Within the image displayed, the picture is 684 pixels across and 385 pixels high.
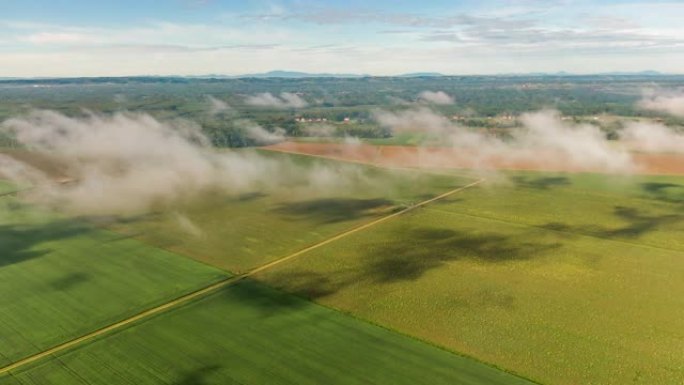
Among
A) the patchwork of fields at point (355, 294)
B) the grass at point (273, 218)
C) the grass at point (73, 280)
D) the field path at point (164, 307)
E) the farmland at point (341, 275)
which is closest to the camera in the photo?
the patchwork of fields at point (355, 294)

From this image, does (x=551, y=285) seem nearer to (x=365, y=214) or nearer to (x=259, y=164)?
(x=365, y=214)

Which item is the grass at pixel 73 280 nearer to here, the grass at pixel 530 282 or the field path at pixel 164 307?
the field path at pixel 164 307

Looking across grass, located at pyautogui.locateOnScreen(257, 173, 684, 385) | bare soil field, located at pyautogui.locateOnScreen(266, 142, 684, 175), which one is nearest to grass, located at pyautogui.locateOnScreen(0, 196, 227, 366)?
grass, located at pyautogui.locateOnScreen(257, 173, 684, 385)

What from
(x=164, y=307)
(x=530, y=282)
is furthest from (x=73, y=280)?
(x=530, y=282)

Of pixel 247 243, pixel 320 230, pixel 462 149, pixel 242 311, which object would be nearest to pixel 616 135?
pixel 462 149

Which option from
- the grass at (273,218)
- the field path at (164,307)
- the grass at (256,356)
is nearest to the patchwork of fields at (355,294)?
the grass at (256,356)

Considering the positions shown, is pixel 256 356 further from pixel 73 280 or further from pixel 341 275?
pixel 73 280
